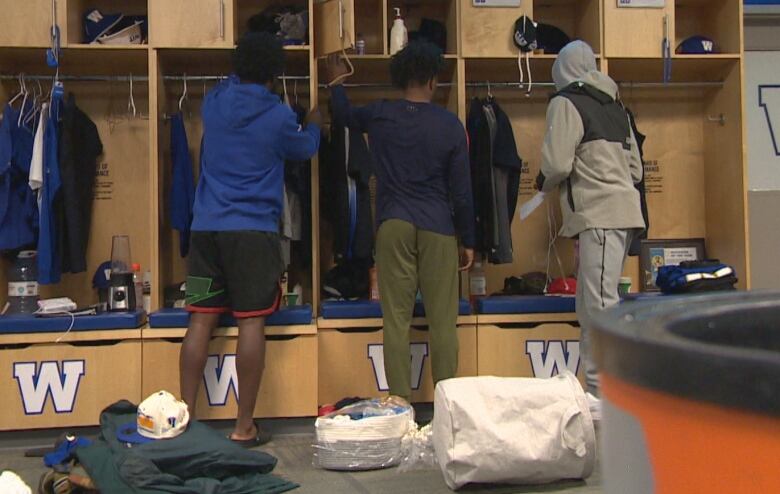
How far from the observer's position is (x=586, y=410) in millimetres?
2504

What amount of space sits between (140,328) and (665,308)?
9.32 feet

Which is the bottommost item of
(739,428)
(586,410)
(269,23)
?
(586,410)

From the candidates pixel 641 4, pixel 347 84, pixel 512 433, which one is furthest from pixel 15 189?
pixel 641 4

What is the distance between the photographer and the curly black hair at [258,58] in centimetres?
308

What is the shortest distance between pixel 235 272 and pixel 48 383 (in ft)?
3.06

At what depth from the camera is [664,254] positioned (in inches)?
169

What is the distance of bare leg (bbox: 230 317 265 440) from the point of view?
3.05 metres

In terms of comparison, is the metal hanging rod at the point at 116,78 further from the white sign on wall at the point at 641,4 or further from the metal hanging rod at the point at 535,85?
the white sign on wall at the point at 641,4

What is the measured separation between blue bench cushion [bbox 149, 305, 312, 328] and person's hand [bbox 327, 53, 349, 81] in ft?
3.42

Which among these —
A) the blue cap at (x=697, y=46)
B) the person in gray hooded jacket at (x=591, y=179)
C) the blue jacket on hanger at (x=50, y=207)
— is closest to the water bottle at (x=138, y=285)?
the blue jacket on hanger at (x=50, y=207)

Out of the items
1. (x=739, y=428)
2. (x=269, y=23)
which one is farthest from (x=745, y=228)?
(x=739, y=428)

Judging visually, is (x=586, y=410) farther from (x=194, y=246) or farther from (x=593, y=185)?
(x=194, y=246)

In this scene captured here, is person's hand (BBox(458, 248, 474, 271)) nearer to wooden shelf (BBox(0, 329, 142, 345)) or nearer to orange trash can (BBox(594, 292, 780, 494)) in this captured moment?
wooden shelf (BBox(0, 329, 142, 345))

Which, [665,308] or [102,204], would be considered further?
[102,204]
